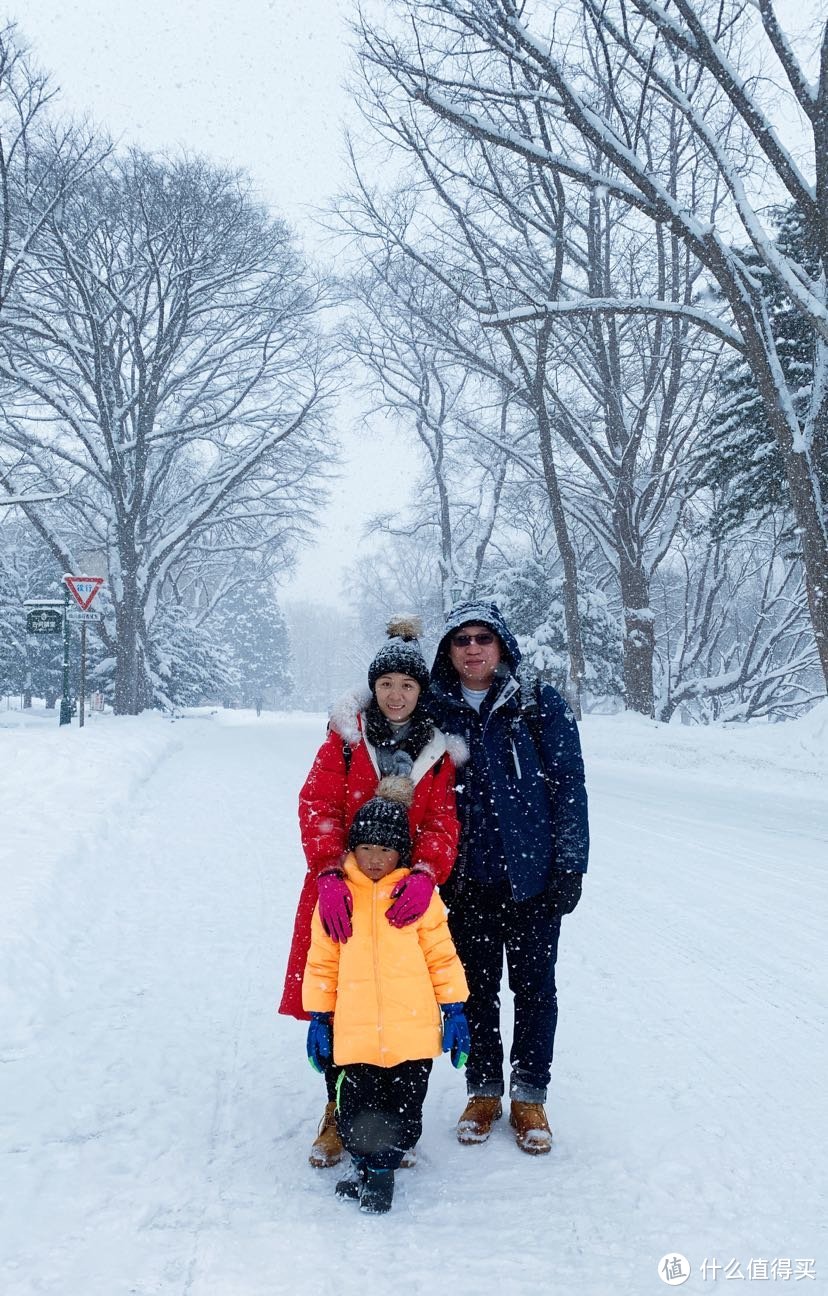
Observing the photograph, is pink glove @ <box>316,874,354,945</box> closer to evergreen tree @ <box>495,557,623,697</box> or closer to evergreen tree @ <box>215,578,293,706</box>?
evergreen tree @ <box>495,557,623,697</box>

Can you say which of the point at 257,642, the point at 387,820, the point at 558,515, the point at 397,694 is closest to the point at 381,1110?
the point at 387,820

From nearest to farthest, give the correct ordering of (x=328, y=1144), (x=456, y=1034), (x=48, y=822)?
(x=456, y=1034)
(x=328, y=1144)
(x=48, y=822)

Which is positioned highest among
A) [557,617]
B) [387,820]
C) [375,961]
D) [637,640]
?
[557,617]

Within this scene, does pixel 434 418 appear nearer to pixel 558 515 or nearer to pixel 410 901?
pixel 558 515

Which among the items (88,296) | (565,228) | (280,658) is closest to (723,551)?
(565,228)

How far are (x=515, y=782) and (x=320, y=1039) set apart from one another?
3.37 ft

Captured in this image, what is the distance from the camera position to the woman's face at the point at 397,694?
3.05 meters

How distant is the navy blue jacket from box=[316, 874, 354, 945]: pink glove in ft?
1.89

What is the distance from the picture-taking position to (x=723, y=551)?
2605cm

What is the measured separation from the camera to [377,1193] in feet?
8.77

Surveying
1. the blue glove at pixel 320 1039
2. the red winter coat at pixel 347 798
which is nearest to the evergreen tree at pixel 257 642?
the red winter coat at pixel 347 798

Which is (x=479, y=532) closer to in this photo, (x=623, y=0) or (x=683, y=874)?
(x=623, y=0)

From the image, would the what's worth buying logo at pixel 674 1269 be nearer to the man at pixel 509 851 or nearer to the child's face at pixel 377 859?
the man at pixel 509 851

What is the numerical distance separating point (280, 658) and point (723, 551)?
57807 millimetres
